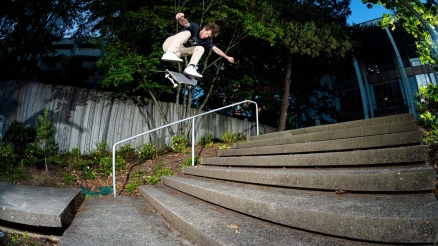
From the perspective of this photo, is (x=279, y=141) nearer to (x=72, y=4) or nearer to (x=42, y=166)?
(x=42, y=166)

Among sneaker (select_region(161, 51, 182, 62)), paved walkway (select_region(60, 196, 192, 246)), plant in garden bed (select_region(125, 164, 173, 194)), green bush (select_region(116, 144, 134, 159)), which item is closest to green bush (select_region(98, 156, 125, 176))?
green bush (select_region(116, 144, 134, 159))

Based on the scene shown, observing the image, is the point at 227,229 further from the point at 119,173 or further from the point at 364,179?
the point at 119,173

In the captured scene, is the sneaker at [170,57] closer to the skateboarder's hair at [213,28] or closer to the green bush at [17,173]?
the skateboarder's hair at [213,28]

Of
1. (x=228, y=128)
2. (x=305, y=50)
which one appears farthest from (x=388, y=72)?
(x=228, y=128)

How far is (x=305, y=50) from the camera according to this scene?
36.6ft

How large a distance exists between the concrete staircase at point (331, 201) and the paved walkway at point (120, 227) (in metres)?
0.18

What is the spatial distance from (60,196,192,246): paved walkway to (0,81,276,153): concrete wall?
16.3 ft

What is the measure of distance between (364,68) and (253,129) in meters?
13.9

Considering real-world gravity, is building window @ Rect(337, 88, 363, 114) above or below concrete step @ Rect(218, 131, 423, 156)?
above

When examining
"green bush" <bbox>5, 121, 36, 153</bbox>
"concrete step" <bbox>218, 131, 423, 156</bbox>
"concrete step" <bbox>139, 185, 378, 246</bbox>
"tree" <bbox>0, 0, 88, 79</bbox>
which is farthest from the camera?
"tree" <bbox>0, 0, 88, 79</bbox>

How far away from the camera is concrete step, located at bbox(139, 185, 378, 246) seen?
2.09 metres

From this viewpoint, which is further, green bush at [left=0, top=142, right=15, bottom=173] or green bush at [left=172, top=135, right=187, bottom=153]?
green bush at [left=172, top=135, right=187, bottom=153]

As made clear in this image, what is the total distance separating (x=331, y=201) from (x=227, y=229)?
988mm

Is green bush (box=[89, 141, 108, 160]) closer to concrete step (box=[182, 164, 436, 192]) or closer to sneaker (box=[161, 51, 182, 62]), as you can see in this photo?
sneaker (box=[161, 51, 182, 62])
